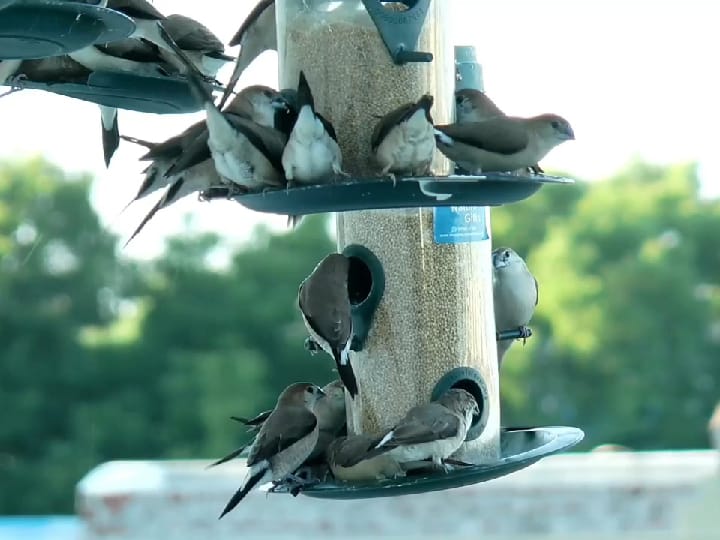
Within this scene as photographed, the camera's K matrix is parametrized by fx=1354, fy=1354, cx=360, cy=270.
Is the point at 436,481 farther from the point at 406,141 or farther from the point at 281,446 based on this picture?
the point at 406,141

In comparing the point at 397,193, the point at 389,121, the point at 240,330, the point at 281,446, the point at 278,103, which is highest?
the point at 278,103

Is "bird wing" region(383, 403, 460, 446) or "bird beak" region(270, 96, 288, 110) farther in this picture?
"bird beak" region(270, 96, 288, 110)

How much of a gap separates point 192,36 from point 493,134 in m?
1.15

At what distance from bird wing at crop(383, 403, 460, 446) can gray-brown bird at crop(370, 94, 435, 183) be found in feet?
2.53

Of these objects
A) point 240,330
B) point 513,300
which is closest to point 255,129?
point 513,300

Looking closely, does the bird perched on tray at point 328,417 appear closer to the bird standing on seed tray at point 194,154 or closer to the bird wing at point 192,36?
the bird standing on seed tray at point 194,154

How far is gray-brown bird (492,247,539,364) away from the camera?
520cm

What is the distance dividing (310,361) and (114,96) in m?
27.5

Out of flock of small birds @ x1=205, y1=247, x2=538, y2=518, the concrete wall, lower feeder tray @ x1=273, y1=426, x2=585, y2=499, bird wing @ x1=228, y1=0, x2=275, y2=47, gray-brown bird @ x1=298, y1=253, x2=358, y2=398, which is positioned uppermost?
bird wing @ x1=228, y1=0, x2=275, y2=47

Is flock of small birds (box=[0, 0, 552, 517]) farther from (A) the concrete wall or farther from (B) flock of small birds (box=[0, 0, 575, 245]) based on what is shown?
(A) the concrete wall

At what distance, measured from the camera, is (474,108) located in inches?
182

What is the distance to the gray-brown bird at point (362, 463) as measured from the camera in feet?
13.6

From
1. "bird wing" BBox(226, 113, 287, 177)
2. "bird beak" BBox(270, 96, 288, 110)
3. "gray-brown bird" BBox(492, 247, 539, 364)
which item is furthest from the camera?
"gray-brown bird" BBox(492, 247, 539, 364)

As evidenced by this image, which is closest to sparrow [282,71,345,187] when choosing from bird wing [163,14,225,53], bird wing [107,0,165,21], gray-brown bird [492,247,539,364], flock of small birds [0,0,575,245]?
flock of small birds [0,0,575,245]
